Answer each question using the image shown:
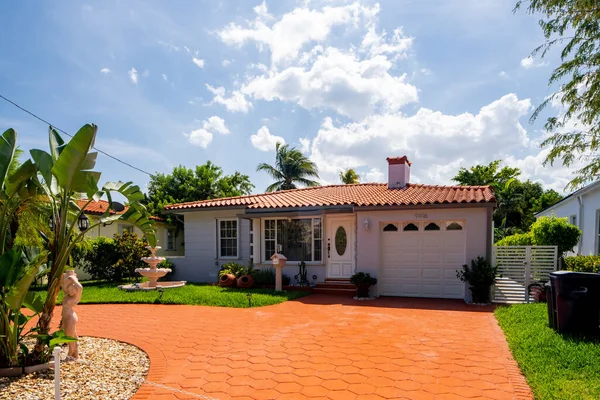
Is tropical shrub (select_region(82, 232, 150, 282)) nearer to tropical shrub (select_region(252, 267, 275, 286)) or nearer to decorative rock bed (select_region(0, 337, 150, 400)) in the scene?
tropical shrub (select_region(252, 267, 275, 286))

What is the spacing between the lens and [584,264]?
33.8 ft

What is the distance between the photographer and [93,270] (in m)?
16.3

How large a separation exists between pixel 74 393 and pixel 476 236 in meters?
11.1

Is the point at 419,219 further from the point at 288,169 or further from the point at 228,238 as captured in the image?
the point at 288,169

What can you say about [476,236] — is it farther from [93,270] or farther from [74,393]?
[93,270]

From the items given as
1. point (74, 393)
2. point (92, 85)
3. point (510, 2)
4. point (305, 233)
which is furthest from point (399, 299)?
point (92, 85)

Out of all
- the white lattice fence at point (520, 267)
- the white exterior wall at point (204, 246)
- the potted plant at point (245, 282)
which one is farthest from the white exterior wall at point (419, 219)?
the white exterior wall at point (204, 246)

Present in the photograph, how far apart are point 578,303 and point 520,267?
5.18m

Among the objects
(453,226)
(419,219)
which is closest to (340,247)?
(419,219)

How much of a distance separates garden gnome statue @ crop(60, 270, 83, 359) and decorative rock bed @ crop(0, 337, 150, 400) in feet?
0.65

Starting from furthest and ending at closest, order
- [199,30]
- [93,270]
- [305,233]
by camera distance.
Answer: [93,270]
[305,233]
[199,30]

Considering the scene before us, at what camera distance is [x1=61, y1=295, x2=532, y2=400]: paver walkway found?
457 centimetres

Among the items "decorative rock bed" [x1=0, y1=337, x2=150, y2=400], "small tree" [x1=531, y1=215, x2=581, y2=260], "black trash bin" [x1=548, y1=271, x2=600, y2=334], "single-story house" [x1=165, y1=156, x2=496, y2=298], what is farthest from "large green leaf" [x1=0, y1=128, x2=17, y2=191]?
"small tree" [x1=531, y1=215, x2=581, y2=260]

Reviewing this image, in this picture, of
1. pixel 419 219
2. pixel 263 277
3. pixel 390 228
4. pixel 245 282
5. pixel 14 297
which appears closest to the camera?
pixel 14 297
